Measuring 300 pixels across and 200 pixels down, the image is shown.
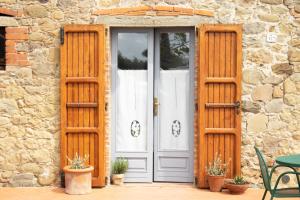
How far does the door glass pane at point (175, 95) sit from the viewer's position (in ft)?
23.2

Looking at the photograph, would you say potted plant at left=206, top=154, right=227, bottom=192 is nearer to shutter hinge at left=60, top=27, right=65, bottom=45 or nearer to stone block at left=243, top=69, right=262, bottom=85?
stone block at left=243, top=69, right=262, bottom=85

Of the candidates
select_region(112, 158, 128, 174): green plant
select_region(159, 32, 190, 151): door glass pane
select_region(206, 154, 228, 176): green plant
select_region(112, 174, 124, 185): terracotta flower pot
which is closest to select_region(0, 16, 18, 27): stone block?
select_region(159, 32, 190, 151): door glass pane

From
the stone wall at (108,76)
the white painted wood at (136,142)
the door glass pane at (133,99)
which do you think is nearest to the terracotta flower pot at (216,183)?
the stone wall at (108,76)

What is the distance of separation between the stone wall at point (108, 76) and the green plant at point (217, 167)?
13.1 inches

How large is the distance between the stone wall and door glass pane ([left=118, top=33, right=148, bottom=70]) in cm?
31

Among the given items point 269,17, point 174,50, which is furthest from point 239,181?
point 269,17

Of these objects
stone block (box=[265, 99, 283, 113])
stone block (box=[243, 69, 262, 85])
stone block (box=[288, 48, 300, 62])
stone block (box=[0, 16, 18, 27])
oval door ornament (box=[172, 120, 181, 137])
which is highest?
stone block (box=[0, 16, 18, 27])

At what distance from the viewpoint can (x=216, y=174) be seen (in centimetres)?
657

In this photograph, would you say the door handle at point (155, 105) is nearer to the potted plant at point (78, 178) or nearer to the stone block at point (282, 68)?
the potted plant at point (78, 178)

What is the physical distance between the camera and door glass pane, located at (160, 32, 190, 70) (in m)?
7.09

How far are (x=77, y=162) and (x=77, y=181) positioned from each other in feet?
0.90

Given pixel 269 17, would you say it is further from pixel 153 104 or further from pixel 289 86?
pixel 153 104

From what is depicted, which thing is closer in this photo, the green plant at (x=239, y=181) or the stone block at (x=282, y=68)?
the green plant at (x=239, y=181)

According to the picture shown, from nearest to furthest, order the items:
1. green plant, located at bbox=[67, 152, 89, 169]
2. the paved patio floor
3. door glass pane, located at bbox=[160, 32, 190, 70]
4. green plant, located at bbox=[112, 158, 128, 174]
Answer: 1. the paved patio floor
2. green plant, located at bbox=[67, 152, 89, 169]
3. green plant, located at bbox=[112, 158, 128, 174]
4. door glass pane, located at bbox=[160, 32, 190, 70]
